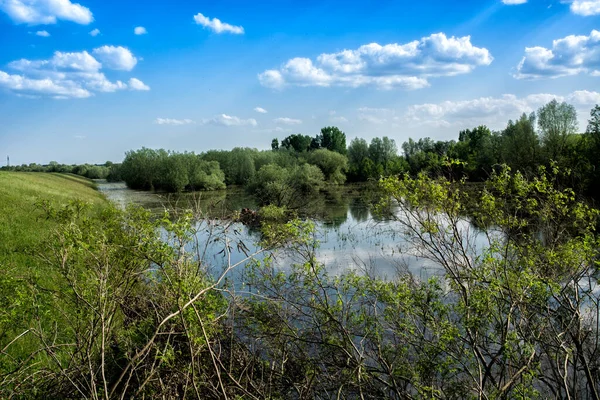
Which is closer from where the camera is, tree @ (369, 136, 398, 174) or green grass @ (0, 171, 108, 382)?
green grass @ (0, 171, 108, 382)

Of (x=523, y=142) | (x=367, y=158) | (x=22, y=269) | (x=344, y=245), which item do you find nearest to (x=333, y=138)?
(x=367, y=158)

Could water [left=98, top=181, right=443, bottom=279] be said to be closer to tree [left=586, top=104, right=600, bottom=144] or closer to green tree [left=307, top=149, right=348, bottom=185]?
tree [left=586, top=104, right=600, bottom=144]

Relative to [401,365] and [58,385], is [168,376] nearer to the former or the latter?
[58,385]

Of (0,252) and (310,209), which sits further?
(310,209)

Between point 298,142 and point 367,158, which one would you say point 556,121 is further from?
point 298,142

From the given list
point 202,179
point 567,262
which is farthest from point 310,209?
point 202,179

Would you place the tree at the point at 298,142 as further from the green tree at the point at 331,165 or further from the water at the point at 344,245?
the water at the point at 344,245

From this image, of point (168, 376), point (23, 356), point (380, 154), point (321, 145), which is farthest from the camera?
point (321, 145)

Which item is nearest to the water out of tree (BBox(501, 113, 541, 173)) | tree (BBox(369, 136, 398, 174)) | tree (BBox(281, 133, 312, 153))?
tree (BBox(501, 113, 541, 173))

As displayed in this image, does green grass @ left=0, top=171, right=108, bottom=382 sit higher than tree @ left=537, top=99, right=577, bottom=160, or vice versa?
tree @ left=537, top=99, right=577, bottom=160

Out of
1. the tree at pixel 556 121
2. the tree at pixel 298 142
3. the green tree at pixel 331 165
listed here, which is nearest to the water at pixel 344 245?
the tree at pixel 556 121

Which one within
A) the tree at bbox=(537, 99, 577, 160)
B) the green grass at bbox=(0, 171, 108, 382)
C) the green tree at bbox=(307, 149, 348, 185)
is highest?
the tree at bbox=(537, 99, 577, 160)

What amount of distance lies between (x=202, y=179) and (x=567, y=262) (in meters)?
68.5

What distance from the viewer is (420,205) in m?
8.74
